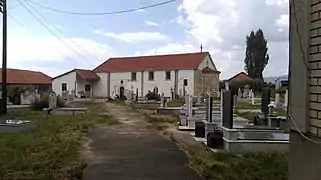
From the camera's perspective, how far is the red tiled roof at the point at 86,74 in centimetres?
6962

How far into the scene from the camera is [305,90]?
15.6 ft

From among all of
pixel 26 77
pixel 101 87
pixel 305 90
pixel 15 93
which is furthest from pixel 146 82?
pixel 305 90

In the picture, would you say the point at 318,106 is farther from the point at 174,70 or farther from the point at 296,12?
the point at 174,70

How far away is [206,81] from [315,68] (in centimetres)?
6232

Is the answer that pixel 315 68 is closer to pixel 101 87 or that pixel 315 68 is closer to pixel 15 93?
pixel 15 93

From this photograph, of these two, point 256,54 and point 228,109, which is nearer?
point 228,109

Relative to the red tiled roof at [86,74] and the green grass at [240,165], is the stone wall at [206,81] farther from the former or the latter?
the green grass at [240,165]

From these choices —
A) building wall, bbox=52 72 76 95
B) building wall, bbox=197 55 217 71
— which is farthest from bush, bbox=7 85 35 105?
building wall, bbox=197 55 217 71

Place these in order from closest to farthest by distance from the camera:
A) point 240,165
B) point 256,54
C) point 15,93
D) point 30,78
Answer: point 240,165, point 15,93, point 30,78, point 256,54

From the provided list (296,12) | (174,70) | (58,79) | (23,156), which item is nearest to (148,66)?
(174,70)

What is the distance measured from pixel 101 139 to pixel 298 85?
34.1ft

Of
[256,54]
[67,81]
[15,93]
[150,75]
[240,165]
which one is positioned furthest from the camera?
[256,54]

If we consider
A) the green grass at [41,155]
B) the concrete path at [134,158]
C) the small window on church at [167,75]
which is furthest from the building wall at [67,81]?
the concrete path at [134,158]

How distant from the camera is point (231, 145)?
11.5 m
